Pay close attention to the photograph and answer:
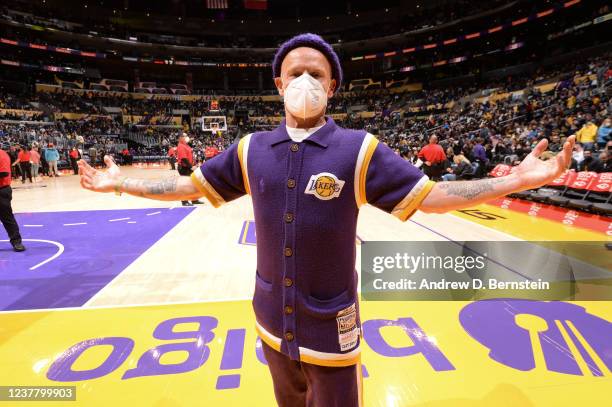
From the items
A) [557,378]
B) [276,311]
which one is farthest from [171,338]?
[557,378]

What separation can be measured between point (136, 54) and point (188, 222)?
40.2 meters

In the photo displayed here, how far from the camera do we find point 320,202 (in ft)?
3.69

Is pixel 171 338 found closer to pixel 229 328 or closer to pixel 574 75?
pixel 229 328

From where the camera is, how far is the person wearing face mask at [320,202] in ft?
3.70

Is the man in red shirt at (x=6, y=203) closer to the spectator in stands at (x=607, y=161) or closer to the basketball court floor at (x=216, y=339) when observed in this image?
the basketball court floor at (x=216, y=339)

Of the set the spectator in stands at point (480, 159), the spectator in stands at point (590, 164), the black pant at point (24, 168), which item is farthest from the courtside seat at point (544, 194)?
the black pant at point (24, 168)

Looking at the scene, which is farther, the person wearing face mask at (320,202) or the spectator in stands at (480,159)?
the spectator in stands at (480,159)

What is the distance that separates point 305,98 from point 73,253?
543 centimetres

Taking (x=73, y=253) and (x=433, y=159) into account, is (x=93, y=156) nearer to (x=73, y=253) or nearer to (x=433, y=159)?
(x=73, y=253)

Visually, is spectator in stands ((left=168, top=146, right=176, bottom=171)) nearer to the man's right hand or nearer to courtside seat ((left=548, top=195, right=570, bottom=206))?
courtside seat ((left=548, top=195, right=570, bottom=206))

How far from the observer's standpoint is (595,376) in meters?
2.38

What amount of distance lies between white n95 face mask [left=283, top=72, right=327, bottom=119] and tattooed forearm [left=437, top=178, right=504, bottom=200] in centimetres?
50

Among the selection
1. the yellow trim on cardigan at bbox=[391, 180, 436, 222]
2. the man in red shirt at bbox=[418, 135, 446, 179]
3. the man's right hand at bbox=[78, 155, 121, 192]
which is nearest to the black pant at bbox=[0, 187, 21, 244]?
the man's right hand at bbox=[78, 155, 121, 192]

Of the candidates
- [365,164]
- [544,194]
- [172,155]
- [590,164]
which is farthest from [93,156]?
[365,164]
